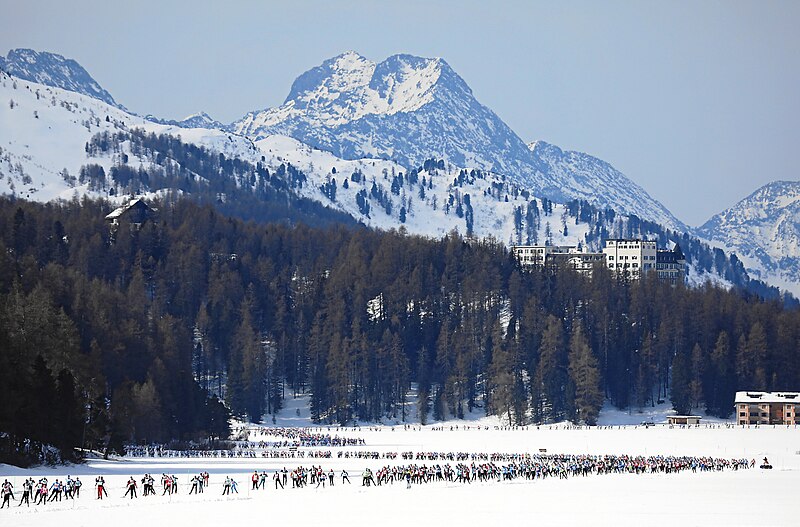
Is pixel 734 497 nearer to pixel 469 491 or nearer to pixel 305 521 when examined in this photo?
pixel 469 491

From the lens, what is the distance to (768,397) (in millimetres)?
172625

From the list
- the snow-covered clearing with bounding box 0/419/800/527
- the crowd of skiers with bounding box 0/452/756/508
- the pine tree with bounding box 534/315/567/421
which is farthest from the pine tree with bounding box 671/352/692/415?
the crowd of skiers with bounding box 0/452/756/508

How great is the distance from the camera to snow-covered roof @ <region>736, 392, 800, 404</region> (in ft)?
561

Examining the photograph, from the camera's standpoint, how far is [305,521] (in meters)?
68.6

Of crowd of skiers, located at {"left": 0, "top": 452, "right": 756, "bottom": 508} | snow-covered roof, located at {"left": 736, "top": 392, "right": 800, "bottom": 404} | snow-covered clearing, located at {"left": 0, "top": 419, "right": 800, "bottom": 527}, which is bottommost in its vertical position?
snow-covered clearing, located at {"left": 0, "top": 419, "right": 800, "bottom": 527}

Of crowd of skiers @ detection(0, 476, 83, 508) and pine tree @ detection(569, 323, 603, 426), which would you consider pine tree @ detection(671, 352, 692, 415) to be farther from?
crowd of skiers @ detection(0, 476, 83, 508)

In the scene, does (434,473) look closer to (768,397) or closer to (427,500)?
(427,500)

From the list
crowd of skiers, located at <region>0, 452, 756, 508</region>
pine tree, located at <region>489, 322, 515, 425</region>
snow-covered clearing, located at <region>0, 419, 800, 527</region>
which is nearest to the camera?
snow-covered clearing, located at <region>0, 419, 800, 527</region>

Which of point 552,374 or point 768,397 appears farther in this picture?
point 552,374

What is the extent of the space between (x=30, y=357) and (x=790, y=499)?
53.1 metres

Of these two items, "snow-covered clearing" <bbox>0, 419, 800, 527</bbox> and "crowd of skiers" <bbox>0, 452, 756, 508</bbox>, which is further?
"crowd of skiers" <bbox>0, 452, 756, 508</bbox>

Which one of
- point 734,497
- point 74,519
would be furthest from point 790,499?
point 74,519

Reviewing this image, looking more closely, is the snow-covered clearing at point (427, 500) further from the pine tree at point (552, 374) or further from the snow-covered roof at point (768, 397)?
the pine tree at point (552, 374)

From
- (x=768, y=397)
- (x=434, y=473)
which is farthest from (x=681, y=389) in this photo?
(x=434, y=473)
